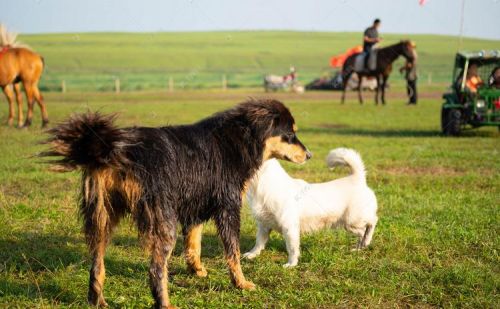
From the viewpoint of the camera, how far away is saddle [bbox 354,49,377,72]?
Answer: 28078 mm

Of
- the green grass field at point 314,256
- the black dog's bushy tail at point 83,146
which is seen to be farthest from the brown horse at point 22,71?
the black dog's bushy tail at point 83,146

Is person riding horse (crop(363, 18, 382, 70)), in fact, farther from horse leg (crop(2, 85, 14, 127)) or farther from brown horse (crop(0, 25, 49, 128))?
horse leg (crop(2, 85, 14, 127))

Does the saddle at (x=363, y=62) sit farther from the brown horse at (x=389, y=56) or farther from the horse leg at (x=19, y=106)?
the horse leg at (x=19, y=106)

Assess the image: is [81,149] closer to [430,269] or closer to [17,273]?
[17,273]

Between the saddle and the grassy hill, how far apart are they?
26.8 meters

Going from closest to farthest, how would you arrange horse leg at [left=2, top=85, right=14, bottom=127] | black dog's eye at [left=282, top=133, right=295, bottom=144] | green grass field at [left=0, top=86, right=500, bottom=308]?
green grass field at [left=0, top=86, right=500, bottom=308] → black dog's eye at [left=282, top=133, right=295, bottom=144] → horse leg at [left=2, top=85, right=14, bottom=127]

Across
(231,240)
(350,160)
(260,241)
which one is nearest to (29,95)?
(260,241)

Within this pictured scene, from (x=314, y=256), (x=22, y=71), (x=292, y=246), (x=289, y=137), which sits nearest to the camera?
(x=289, y=137)

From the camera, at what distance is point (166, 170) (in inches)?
193

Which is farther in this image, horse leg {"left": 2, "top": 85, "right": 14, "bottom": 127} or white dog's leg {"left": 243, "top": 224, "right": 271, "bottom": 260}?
horse leg {"left": 2, "top": 85, "right": 14, "bottom": 127}

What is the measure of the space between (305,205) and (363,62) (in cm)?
2314

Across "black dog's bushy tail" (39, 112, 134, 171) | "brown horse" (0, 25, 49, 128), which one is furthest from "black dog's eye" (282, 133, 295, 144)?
"brown horse" (0, 25, 49, 128)

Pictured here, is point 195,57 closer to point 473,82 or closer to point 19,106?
point 19,106

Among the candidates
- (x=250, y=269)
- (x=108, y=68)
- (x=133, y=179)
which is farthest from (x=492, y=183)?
(x=108, y=68)
